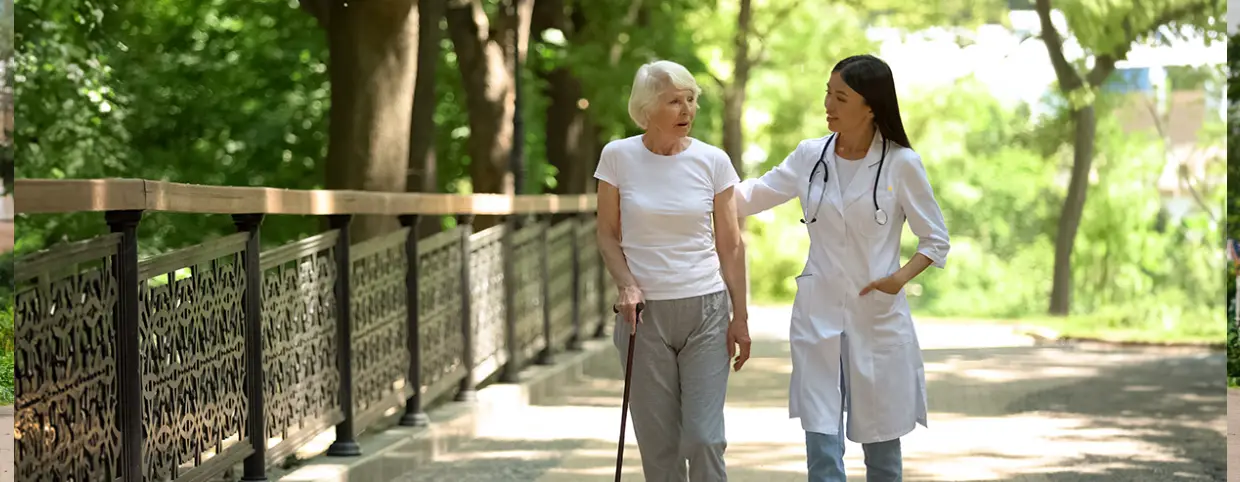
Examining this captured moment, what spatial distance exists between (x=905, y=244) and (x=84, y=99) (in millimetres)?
47899

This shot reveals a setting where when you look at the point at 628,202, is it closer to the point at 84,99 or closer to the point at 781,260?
the point at 84,99

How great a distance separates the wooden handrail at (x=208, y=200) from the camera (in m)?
5.19

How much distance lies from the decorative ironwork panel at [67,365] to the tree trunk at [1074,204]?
103 feet

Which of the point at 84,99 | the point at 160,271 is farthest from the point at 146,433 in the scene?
the point at 84,99

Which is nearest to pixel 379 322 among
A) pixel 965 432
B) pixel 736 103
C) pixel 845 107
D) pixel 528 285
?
pixel 965 432

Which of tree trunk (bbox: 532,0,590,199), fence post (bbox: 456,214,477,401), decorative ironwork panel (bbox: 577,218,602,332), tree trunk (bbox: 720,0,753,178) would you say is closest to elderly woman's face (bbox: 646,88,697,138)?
fence post (bbox: 456,214,477,401)

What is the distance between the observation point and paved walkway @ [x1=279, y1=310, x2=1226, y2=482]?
30.9ft

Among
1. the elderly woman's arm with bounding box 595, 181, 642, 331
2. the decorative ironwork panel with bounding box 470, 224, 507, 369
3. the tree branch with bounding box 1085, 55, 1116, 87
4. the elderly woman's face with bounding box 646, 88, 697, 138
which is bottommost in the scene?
the decorative ironwork panel with bounding box 470, 224, 507, 369

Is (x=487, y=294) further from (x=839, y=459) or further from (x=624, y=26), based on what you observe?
(x=624, y=26)

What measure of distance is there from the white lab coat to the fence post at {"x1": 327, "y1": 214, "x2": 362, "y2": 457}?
307 cm

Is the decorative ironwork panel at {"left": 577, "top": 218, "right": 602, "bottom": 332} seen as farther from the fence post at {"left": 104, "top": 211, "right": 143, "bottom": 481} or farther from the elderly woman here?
the fence post at {"left": 104, "top": 211, "right": 143, "bottom": 481}

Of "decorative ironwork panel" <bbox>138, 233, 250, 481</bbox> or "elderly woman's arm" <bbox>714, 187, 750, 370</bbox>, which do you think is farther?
"elderly woman's arm" <bbox>714, 187, 750, 370</bbox>

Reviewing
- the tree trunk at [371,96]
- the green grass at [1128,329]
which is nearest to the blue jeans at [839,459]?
the tree trunk at [371,96]

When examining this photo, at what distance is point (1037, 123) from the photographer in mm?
40562
